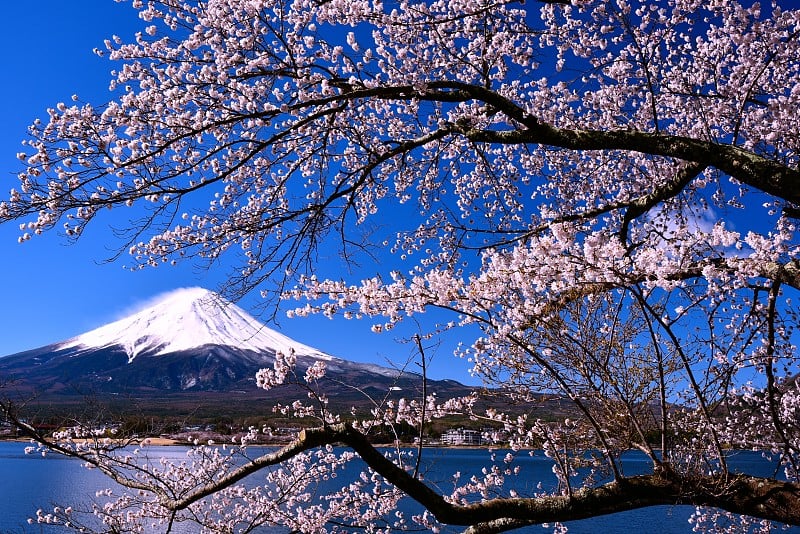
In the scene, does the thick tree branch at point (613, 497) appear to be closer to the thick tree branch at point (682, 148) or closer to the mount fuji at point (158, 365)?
the thick tree branch at point (682, 148)

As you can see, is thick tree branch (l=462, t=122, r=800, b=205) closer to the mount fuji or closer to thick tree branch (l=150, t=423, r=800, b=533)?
thick tree branch (l=150, t=423, r=800, b=533)

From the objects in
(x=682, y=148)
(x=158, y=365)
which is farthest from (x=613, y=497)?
(x=158, y=365)

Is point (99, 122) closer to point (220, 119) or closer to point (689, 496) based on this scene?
point (220, 119)

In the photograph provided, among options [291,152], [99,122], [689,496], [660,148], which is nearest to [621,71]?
[660,148]

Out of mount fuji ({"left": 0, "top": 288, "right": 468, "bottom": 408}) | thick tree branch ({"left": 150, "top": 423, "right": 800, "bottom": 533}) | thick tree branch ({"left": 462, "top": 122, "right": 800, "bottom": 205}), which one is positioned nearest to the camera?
thick tree branch ({"left": 150, "top": 423, "right": 800, "bottom": 533})

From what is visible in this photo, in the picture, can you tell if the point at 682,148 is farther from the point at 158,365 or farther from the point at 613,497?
the point at 158,365

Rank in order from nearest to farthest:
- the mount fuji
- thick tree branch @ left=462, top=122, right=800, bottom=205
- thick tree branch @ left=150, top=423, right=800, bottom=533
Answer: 1. thick tree branch @ left=150, top=423, right=800, bottom=533
2. thick tree branch @ left=462, top=122, right=800, bottom=205
3. the mount fuji

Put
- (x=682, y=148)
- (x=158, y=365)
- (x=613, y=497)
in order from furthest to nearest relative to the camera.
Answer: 1. (x=158, y=365)
2. (x=682, y=148)
3. (x=613, y=497)

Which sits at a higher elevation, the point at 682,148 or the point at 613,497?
the point at 682,148

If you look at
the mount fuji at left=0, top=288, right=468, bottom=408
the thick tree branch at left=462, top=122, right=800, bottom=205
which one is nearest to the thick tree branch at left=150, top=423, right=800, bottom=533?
the thick tree branch at left=462, top=122, right=800, bottom=205

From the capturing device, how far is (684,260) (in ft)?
9.10

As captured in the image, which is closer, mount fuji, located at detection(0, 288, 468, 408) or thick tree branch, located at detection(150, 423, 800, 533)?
thick tree branch, located at detection(150, 423, 800, 533)

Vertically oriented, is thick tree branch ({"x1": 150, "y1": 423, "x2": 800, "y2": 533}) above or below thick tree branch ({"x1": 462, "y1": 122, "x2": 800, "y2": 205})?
below

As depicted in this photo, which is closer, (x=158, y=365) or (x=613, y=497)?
(x=613, y=497)
